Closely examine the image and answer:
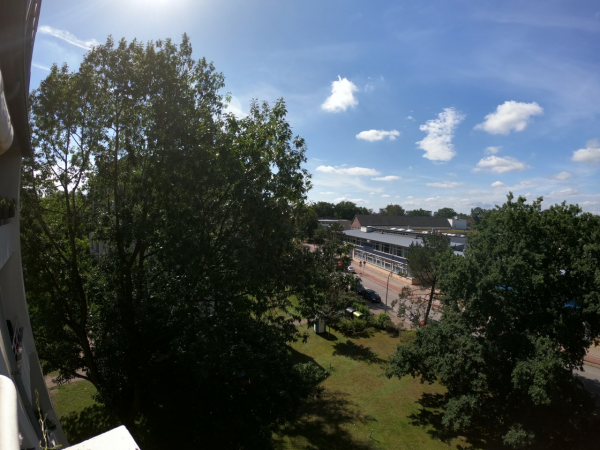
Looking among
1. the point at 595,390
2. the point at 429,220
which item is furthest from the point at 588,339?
the point at 429,220

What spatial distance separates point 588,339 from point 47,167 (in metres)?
16.8

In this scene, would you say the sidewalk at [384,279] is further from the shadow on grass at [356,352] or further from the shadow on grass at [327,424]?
the shadow on grass at [327,424]

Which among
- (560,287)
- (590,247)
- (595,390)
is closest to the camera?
(590,247)

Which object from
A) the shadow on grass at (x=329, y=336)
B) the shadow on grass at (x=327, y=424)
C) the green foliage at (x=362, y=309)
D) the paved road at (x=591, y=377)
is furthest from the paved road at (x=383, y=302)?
the shadow on grass at (x=327, y=424)

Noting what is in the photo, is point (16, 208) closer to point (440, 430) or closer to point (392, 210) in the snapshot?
point (440, 430)

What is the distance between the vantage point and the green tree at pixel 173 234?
7.86 metres

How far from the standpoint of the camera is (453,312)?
12.6 metres

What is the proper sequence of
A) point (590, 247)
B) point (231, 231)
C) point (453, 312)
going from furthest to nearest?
1. point (453, 312)
2. point (590, 247)
3. point (231, 231)

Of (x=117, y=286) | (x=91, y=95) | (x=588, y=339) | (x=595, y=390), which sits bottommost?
(x=595, y=390)

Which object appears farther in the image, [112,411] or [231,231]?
[112,411]

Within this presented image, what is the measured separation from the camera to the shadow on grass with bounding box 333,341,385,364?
62.3ft

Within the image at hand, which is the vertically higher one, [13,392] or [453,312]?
[13,392]

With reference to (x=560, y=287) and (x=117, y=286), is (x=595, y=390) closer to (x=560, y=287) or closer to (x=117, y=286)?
(x=560, y=287)

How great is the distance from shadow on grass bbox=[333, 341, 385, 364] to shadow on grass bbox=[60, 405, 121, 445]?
38.7ft
